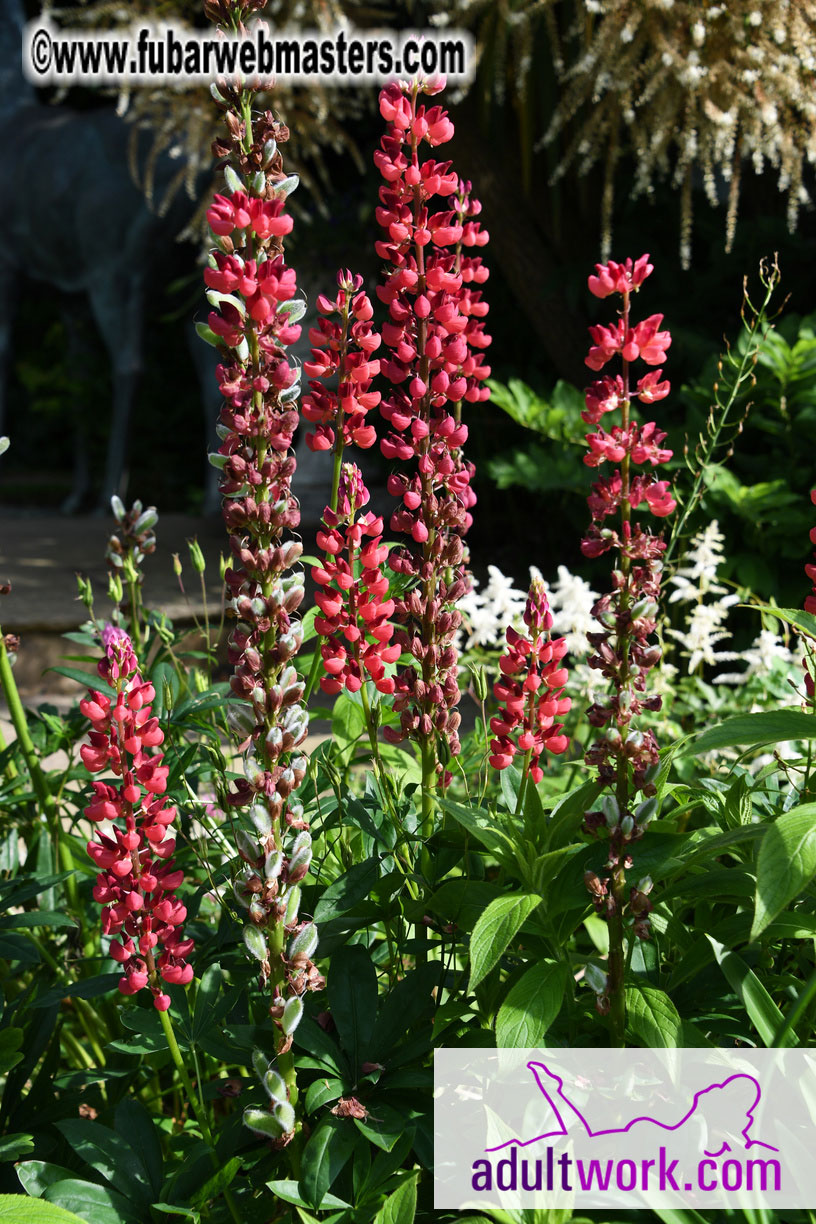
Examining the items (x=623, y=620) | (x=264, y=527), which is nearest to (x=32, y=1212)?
(x=264, y=527)

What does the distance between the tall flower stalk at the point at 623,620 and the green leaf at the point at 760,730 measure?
55 millimetres

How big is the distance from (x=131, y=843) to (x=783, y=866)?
1.83 feet

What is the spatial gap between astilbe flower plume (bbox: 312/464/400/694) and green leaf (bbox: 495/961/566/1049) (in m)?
0.32

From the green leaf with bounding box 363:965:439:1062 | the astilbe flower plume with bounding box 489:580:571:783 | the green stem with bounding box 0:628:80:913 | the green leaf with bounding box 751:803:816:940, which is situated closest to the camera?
the green leaf with bounding box 751:803:816:940

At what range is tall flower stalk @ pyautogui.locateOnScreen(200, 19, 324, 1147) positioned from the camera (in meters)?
0.86

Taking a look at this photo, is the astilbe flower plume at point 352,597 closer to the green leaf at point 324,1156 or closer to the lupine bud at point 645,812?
the lupine bud at point 645,812

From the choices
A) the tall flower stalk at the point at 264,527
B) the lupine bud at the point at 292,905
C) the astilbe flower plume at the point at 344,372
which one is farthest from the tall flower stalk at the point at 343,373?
the lupine bud at the point at 292,905

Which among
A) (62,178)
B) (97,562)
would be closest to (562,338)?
(97,562)

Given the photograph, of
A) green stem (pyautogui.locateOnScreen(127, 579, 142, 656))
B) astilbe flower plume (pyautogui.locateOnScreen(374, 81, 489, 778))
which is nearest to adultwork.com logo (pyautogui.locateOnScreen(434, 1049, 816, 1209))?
astilbe flower plume (pyautogui.locateOnScreen(374, 81, 489, 778))

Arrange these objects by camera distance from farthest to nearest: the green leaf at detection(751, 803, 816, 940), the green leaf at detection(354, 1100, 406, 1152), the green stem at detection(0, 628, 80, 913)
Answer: the green stem at detection(0, 628, 80, 913) → the green leaf at detection(354, 1100, 406, 1152) → the green leaf at detection(751, 803, 816, 940)

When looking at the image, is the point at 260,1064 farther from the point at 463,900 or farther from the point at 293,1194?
the point at 463,900

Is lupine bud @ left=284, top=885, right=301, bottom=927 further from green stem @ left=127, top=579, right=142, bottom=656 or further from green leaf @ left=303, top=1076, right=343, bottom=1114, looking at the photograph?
green stem @ left=127, top=579, right=142, bottom=656

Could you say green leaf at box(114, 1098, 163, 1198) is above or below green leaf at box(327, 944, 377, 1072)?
below

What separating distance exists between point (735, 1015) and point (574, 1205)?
28cm
